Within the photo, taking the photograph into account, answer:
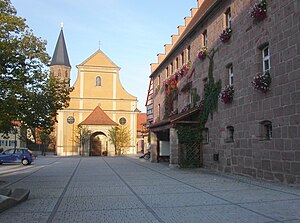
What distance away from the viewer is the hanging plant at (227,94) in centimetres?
1627

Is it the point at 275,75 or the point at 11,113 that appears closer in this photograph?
the point at 275,75

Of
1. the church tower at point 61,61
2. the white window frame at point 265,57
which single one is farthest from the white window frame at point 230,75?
the church tower at point 61,61

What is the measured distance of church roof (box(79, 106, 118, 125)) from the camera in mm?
51362

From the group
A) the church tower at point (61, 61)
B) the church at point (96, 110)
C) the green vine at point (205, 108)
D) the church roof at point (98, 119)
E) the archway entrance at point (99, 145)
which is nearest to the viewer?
the green vine at point (205, 108)

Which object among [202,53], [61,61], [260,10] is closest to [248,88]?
[260,10]

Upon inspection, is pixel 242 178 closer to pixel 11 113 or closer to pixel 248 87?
pixel 248 87

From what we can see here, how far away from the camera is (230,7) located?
56.0ft

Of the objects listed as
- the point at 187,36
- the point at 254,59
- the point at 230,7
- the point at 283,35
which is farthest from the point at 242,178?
the point at 187,36

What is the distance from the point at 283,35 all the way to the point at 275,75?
1492 millimetres

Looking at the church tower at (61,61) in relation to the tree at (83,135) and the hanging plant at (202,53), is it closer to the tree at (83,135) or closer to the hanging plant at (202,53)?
the tree at (83,135)

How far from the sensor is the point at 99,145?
5462cm

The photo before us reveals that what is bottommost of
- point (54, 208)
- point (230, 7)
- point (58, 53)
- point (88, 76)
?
point (54, 208)

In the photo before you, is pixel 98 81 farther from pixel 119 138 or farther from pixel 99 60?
pixel 119 138

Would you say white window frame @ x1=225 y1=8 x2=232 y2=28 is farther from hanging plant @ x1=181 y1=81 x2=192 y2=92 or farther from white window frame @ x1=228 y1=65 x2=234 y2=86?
hanging plant @ x1=181 y1=81 x2=192 y2=92
